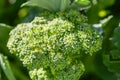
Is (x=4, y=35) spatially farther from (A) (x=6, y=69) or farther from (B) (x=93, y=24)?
(B) (x=93, y=24)

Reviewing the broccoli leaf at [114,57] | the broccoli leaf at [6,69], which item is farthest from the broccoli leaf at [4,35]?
the broccoli leaf at [114,57]

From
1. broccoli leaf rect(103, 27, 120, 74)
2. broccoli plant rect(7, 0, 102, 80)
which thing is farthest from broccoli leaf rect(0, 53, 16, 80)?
broccoli leaf rect(103, 27, 120, 74)

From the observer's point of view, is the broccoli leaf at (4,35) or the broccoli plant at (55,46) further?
the broccoli leaf at (4,35)

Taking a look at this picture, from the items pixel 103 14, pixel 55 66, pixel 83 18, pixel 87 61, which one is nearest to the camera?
pixel 55 66

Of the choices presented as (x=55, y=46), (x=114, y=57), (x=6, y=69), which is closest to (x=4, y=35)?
(x=6, y=69)

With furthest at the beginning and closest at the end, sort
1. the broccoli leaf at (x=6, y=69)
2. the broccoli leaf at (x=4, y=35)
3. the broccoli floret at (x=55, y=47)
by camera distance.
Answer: the broccoli leaf at (x=4, y=35), the broccoli leaf at (x=6, y=69), the broccoli floret at (x=55, y=47)

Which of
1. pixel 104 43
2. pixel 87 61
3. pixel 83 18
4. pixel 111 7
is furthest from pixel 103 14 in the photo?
pixel 83 18

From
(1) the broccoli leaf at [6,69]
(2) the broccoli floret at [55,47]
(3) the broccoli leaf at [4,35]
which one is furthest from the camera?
(3) the broccoli leaf at [4,35]

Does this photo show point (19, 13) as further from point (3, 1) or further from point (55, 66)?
point (55, 66)

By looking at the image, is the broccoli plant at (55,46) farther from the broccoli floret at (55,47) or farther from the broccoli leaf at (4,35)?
the broccoli leaf at (4,35)
